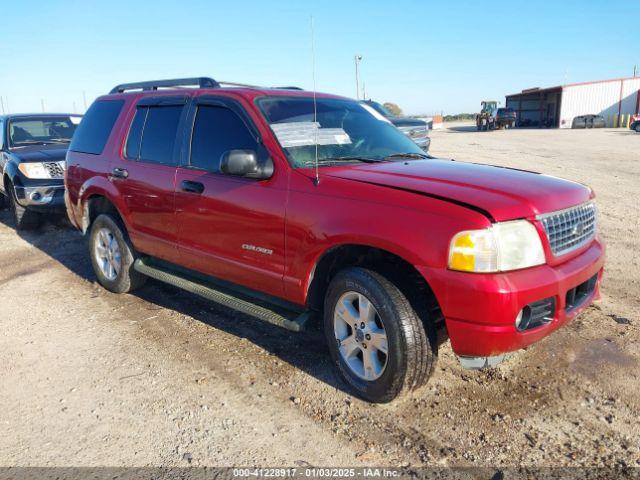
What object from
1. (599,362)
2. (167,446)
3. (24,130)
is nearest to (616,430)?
(599,362)

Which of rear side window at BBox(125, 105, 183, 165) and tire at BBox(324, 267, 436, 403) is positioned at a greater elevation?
rear side window at BBox(125, 105, 183, 165)

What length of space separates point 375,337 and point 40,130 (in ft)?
28.6

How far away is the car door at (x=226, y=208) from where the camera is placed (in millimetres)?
3562

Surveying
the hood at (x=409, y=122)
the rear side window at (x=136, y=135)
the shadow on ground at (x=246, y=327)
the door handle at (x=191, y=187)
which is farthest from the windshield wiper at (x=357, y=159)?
the hood at (x=409, y=122)

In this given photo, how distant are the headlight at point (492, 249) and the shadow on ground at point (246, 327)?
1.27 meters

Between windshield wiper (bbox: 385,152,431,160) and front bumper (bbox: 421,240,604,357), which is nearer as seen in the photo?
front bumper (bbox: 421,240,604,357)

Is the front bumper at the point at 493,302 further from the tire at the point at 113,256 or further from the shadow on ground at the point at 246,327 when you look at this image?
the tire at the point at 113,256

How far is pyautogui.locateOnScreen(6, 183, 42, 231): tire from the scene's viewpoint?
326 inches

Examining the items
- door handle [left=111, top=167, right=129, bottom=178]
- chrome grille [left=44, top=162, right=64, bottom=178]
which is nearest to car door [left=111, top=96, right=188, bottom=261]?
door handle [left=111, top=167, right=129, bottom=178]

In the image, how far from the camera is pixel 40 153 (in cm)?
833

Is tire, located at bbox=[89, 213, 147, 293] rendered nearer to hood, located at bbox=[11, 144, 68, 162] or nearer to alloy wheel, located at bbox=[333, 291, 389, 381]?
alloy wheel, located at bbox=[333, 291, 389, 381]

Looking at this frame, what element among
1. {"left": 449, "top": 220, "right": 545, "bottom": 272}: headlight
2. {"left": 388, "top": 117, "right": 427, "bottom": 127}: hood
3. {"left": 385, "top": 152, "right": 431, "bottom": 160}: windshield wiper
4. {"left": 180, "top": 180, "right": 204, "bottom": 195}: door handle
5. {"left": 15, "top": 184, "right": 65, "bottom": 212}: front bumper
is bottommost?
{"left": 15, "top": 184, "right": 65, "bottom": 212}: front bumper

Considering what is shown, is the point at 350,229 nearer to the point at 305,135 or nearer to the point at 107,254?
the point at 305,135

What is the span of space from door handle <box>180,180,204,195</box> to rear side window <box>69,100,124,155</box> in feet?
5.23
